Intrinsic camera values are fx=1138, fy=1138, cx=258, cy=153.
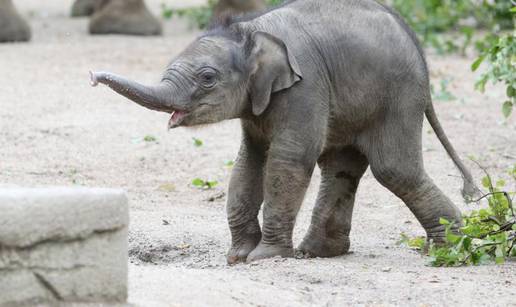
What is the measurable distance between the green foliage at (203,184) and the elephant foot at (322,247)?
1721mm

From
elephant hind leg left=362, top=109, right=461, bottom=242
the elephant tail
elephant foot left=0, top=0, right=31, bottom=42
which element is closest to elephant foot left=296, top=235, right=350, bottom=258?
elephant hind leg left=362, top=109, right=461, bottom=242

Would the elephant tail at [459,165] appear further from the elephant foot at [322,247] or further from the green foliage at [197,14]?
the green foliage at [197,14]

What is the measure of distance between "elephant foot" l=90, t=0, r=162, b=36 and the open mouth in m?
9.35

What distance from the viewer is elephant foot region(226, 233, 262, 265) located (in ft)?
19.3

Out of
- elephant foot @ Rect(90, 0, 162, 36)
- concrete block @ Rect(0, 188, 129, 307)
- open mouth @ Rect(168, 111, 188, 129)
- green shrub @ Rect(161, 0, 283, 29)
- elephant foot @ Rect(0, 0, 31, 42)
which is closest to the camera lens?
concrete block @ Rect(0, 188, 129, 307)

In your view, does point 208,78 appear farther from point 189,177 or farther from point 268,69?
point 189,177

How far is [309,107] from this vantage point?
5.53 metres

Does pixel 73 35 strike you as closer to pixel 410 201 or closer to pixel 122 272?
pixel 410 201

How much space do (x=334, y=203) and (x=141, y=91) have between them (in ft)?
4.84

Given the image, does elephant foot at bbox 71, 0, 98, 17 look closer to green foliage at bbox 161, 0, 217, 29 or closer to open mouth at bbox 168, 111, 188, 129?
green foliage at bbox 161, 0, 217, 29

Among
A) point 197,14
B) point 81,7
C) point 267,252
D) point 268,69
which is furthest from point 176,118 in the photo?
point 81,7

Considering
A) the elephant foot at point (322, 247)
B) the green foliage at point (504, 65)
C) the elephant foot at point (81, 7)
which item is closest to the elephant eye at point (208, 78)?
the elephant foot at point (322, 247)

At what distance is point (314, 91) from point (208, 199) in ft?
7.11

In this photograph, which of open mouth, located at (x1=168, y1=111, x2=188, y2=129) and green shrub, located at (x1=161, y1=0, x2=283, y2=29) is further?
green shrub, located at (x1=161, y1=0, x2=283, y2=29)
